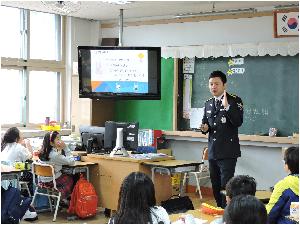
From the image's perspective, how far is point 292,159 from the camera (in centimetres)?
357

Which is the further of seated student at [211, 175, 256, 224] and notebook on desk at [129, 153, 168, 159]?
notebook on desk at [129, 153, 168, 159]

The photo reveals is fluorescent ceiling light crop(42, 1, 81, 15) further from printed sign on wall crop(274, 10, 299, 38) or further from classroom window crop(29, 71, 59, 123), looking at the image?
printed sign on wall crop(274, 10, 299, 38)

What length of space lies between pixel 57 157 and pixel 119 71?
1910 millimetres

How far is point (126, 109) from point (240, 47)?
2239mm

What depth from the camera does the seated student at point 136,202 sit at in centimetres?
283

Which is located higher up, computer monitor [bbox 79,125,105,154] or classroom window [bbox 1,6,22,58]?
classroom window [bbox 1,6,22,58]

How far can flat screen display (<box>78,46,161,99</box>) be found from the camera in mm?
7414

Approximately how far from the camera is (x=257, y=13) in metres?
7.21

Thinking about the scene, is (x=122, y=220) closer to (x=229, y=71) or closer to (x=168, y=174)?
(x=168, y=174)

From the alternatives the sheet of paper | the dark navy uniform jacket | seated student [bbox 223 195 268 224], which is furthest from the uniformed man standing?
seated student [bbox 223 195 268 224]

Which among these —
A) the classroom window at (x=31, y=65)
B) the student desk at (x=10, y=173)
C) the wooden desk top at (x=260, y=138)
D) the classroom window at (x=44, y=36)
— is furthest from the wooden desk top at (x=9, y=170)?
the wooden desk top at (x=260, y=138)

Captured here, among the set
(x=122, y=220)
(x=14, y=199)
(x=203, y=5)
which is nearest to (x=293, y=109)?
(x=203, y=5)

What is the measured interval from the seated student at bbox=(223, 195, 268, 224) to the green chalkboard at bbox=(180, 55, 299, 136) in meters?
4.72

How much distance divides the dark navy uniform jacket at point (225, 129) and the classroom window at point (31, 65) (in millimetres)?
3545
